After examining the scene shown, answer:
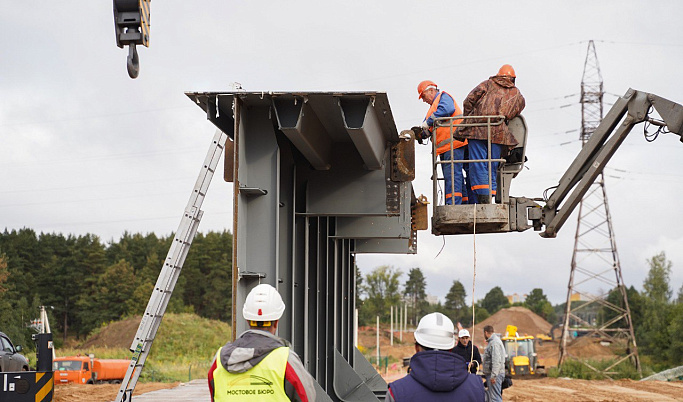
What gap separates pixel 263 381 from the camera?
13.3ft

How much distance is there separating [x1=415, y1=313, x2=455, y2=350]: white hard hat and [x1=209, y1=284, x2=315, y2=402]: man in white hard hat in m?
0.64

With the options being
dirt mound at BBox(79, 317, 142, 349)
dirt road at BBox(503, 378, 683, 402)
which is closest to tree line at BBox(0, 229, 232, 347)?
dirt mound at BBox(79, 317, 142, 349)

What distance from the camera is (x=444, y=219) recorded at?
9.66m

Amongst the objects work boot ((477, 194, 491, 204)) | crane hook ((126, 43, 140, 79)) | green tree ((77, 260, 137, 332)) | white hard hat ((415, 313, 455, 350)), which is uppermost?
crane hook ((126, 43, 140, 79))

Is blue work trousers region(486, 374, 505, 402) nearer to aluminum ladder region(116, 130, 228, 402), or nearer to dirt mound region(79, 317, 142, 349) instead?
aluminum ladder region(116, 130, 228, 402)

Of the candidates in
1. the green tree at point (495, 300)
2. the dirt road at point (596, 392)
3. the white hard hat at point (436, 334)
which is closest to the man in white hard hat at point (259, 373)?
the white hard hat at point (436, 334)

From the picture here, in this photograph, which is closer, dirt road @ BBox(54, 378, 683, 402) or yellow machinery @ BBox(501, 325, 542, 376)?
dirt road @ BBox(54, 378, 683, 402)

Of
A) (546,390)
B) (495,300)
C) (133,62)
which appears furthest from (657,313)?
(495,300)

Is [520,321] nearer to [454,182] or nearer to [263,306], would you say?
[454,182]

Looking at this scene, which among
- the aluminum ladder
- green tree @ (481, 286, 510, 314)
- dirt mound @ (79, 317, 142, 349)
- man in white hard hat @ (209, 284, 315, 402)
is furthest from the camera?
green tree @ (481, 286, 510, 314)

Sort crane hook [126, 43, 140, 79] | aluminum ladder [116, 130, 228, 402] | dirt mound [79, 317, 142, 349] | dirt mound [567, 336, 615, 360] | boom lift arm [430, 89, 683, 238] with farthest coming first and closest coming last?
dirt mound [567, 336, 615, 360], dirt mound [79, 317, 142, 349], aluminum ladder [116, 130, 228, 402], boom lift arm [430, 89, 683, 238], crane hook [126, 43, 140, 79]

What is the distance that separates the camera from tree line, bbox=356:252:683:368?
5209cm

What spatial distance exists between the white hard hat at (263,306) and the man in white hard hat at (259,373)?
116 millimetres

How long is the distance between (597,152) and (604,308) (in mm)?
74776
